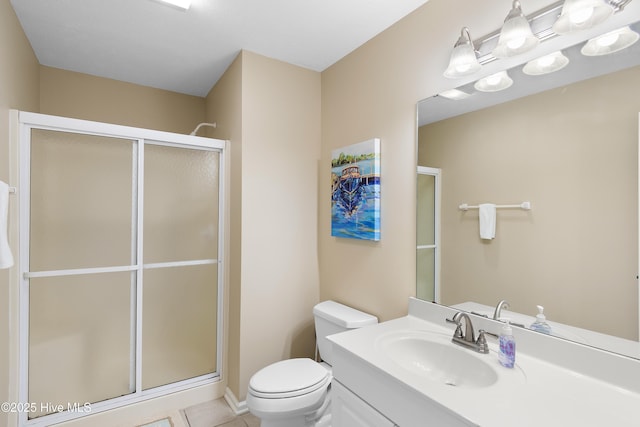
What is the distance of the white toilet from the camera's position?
59.9 inches

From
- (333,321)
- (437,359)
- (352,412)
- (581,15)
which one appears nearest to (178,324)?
(333,321)

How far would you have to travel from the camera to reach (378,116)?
6.19 feet

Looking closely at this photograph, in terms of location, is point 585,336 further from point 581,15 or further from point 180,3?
point 180,3

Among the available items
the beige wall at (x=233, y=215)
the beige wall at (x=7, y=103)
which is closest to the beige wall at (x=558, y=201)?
the beige wall at (x=233, y=215)

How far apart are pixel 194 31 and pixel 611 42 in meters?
2.02

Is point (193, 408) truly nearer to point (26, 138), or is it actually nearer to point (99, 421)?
point (99, 421)

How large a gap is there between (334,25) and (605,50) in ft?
4.30

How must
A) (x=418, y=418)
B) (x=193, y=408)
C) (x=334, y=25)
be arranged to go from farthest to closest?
(x=193, y=408) < (x=334, y=25) < (x=418, y=418)

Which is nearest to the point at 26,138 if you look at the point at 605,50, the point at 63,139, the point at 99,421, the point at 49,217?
the point at 63,139

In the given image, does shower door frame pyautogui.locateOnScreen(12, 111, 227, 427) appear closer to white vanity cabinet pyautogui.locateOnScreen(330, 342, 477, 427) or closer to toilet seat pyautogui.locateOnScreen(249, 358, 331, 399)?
toilet seat pyautogui.locateOnScreen(249, 358, 331, 399)

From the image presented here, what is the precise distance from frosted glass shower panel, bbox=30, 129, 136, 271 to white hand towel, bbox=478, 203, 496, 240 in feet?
6.75

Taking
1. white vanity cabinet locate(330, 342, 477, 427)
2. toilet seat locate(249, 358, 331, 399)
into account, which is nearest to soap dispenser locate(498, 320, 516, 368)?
white vanity cabinet locate(330, 342, 477, 427)

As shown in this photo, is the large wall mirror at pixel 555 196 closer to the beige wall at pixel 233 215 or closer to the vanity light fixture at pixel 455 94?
the vanity light fixture at pixel 455 94

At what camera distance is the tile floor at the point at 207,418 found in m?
1.92
